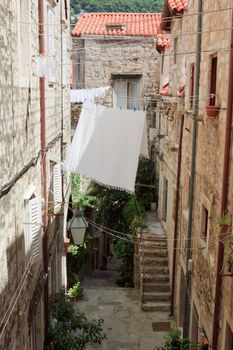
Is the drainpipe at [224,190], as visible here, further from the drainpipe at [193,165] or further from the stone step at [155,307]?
the stone step at [155,307]

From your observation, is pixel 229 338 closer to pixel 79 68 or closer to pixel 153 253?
pixel 153 253

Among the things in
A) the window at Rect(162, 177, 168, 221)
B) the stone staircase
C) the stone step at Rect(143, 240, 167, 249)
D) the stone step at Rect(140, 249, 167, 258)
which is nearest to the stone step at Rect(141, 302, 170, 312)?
the stone staircase

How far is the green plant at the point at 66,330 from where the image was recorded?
9406 millimetres

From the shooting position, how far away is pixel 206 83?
9.43 m

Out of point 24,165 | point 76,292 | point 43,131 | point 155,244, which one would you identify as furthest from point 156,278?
point 24,165

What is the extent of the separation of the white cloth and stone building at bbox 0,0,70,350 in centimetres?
92

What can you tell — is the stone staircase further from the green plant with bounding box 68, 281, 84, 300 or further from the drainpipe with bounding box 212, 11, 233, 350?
the drainpipe with bounding box 212, 11, 233, 350

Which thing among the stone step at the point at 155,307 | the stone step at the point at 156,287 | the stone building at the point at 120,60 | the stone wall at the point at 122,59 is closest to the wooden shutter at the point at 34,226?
the stone step at the point at 155,307

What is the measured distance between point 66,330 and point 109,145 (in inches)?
185

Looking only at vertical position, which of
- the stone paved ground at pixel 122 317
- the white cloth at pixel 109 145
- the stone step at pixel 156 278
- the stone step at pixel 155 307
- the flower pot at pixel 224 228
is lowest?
the stone paved ground at pixel 122 317

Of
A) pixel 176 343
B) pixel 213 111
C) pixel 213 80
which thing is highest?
pixel 213 80

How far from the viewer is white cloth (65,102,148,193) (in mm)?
11031

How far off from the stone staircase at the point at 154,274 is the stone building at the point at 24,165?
4478 mm

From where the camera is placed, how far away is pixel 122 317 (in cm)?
1360
